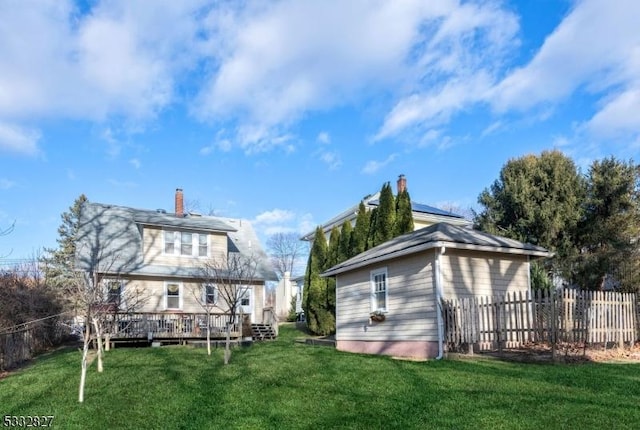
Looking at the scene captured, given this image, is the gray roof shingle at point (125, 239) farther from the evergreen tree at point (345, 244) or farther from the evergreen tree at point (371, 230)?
the evergreen tree at point (371, 230)

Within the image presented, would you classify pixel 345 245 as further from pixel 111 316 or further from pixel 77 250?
pixel 77 250

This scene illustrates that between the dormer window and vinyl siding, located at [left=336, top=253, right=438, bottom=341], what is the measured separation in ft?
31.7

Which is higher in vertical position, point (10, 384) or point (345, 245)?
point (345, 245)

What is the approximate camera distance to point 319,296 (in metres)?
23.2

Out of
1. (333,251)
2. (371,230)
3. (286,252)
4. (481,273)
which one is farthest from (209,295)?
(286,252)

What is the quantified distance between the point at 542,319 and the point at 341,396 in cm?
548

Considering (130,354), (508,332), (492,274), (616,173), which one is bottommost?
(130,354)

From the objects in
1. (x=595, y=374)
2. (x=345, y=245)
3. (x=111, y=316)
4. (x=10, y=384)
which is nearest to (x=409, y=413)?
(x=595, y=374)

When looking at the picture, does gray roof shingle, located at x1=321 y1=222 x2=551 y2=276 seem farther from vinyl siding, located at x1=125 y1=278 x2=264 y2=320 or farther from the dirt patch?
vinyl siding, located at x1=125 y1=278 x2=264 y2=320

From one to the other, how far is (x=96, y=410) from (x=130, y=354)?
7.77 m

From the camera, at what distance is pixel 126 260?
22.8 meters

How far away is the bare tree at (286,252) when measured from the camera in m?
63.8

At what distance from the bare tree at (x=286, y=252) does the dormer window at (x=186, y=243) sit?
38723 millimetres

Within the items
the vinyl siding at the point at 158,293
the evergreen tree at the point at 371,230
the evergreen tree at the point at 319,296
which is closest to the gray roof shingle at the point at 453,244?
the evergreen tree at the point at 371,230
